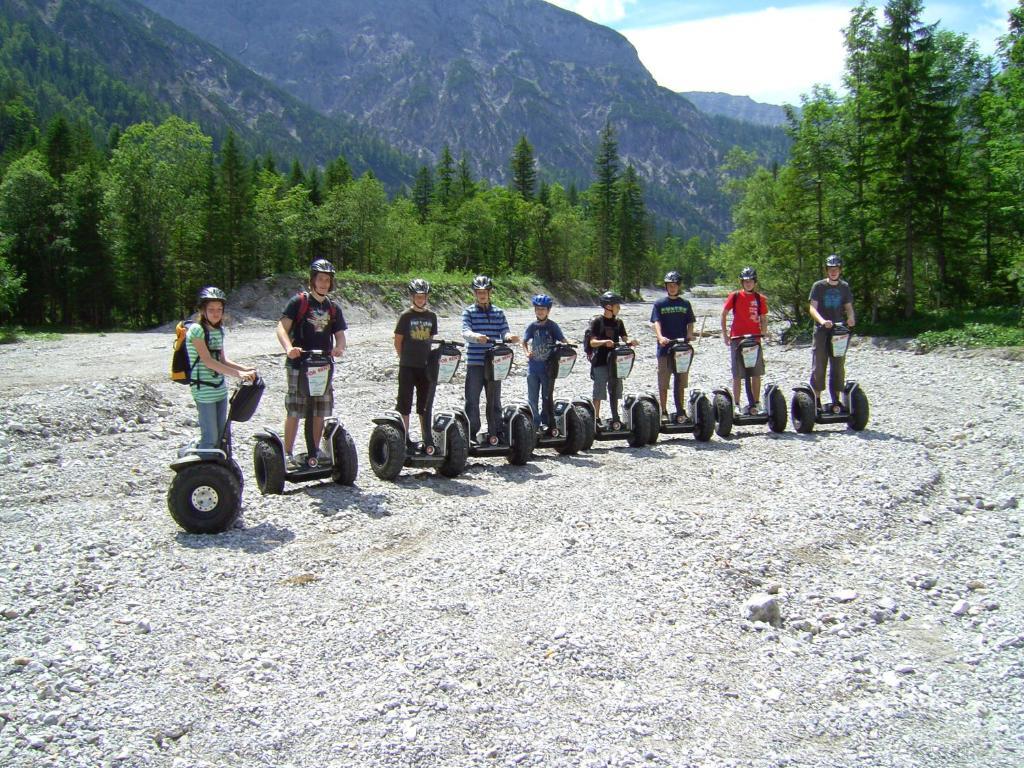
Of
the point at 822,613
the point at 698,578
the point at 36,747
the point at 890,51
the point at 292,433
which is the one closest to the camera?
the point at 36,747

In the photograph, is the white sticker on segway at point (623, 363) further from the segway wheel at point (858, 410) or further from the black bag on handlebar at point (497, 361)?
the segway wheel at point (858, 410)

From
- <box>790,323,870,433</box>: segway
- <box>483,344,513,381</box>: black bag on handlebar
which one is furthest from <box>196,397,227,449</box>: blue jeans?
<box>790,323,870,433</box>: segway

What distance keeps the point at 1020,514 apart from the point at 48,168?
202 feet

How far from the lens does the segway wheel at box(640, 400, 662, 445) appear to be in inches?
454

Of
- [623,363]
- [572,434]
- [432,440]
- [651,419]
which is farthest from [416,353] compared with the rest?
[651,419]

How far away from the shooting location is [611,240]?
82812 mm

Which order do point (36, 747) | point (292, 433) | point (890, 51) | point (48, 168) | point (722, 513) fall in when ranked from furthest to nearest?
point (48, 168), point (890, 51), point (292, 433), point (722, 513), point (36, 747)

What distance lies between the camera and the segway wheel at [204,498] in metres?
7.14

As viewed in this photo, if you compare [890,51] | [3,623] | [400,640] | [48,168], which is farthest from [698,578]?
[48,168]

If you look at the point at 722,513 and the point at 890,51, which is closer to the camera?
the point at 722,513

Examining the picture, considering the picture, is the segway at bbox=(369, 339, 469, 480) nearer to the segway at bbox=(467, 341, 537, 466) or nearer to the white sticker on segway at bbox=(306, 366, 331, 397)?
the segway at bbox=(467, 341, 537, 466)

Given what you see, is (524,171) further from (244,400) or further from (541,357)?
(244,400)

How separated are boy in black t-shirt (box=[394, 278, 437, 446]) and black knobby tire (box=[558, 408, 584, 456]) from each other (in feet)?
7.41

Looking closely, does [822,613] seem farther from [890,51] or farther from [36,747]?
[890,51]
